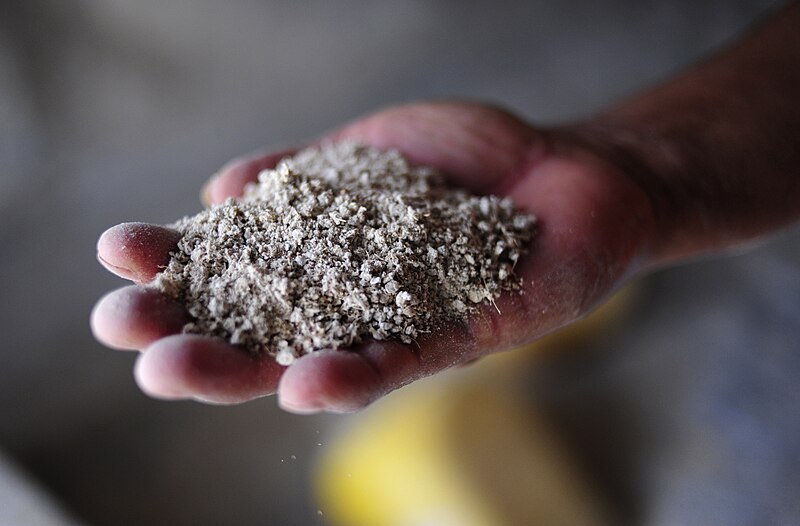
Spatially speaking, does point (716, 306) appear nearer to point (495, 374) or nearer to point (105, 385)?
point (495, 374)

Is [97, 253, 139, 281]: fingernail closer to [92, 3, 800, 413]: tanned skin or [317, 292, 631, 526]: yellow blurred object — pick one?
[92, 3, 800, 413]: tanned skin

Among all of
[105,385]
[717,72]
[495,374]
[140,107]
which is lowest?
[495,374]

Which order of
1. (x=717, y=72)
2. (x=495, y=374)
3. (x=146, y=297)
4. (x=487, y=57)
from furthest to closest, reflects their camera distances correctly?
(x=487, y=57) → (x=495, y=374) → (x=717, y=72) → (x=146, y=297)

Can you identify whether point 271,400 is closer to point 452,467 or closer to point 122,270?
point 452,467

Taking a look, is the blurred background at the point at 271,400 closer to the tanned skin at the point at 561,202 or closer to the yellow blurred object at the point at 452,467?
the yellow blurred object at the point at 452,467

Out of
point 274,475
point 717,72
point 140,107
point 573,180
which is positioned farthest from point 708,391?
point 140,107

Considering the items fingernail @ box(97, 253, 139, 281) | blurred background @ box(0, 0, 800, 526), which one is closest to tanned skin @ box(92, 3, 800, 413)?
fingernail @ box(97, 253, 139, 281)

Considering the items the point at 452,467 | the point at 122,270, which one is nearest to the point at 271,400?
the point at 452,467
